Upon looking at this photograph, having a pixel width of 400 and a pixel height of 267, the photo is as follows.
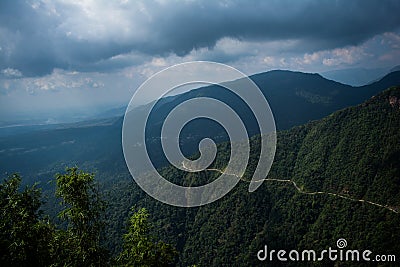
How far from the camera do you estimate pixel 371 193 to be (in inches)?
2411

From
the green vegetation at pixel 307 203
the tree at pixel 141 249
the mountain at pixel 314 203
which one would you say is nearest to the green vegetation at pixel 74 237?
the tree at pixel 141 249

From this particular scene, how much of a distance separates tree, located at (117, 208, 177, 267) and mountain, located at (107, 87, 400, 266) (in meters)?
53.0

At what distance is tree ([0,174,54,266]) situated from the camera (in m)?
8.74

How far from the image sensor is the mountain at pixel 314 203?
5844cm

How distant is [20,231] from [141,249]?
3.71 m

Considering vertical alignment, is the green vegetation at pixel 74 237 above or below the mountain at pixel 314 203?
above

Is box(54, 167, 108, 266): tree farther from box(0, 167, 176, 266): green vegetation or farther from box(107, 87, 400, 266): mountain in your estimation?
box(107, 87, 400, 266): mountain

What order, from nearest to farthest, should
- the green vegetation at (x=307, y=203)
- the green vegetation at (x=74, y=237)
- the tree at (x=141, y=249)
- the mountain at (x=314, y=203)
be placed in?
the tree at (x=141, y=249), the green vegetation at (x=74, y=237), the mountain at (x=314, y=203), the green vegetation at (x=307, y=203)

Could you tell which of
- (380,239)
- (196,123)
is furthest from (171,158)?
(196,123)

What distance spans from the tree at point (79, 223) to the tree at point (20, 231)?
694mm

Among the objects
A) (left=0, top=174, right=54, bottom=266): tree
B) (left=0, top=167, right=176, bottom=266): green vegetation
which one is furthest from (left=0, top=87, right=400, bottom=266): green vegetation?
(left=0, top=167, right=176, bottom=266): green vegetation

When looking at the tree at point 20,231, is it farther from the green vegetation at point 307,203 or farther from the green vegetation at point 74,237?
the green vegetation at point 307,203

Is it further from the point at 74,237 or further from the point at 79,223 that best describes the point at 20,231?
the point at 79,223

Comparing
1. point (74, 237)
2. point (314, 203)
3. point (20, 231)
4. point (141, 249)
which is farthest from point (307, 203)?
point (20, 231)
